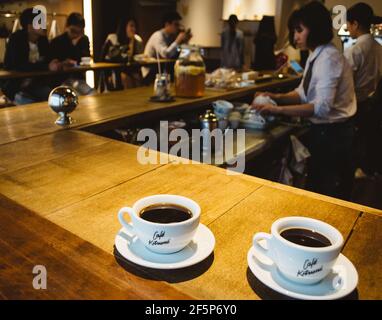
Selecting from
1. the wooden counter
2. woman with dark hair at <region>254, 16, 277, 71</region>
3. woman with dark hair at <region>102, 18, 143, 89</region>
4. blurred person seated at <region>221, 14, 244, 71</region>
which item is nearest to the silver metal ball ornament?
the wooden counter

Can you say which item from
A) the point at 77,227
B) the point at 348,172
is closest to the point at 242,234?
the point at 77,227

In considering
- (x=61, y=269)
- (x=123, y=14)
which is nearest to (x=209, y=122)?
(x=61, y=269)

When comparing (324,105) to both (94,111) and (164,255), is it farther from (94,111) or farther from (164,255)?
(164,255)

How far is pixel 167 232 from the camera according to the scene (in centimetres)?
69

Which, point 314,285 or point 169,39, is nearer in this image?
point 314,285

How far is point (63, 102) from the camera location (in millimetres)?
1767

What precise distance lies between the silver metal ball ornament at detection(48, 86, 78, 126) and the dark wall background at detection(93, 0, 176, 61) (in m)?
6.89

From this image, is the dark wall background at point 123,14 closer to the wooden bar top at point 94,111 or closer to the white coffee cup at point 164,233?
the wooden bar top at point 94,111

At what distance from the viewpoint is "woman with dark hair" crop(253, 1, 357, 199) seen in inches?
89.1

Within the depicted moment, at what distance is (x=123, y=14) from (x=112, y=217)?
8448 millimetres

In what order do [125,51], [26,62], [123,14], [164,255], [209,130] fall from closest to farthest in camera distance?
[164,255] → [209,130] → [26,62] → [125,51] → [123,14]

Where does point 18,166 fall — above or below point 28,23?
below
